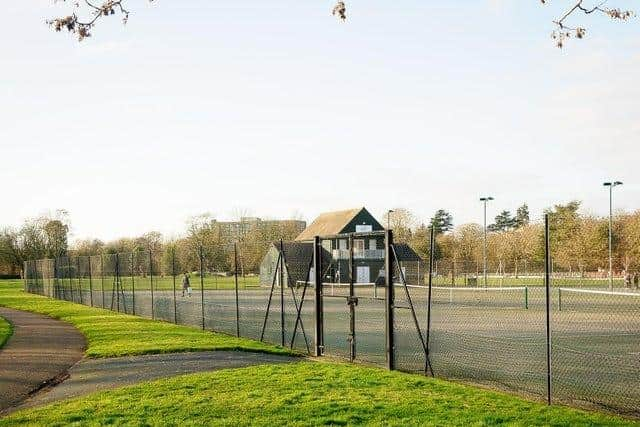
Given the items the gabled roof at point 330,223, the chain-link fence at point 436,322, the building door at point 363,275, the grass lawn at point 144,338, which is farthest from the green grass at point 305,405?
the gabled roof at point 330,223

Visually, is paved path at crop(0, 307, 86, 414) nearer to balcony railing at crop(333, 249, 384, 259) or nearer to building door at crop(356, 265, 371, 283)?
building door at crop(356, 265, 371, 283)

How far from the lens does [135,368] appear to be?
11859 mm

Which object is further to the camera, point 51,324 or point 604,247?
point 604,247

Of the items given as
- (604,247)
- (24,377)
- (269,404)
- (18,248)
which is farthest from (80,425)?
(18,248)

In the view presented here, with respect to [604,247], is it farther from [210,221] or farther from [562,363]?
[210,221]

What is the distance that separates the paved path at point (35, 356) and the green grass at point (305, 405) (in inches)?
64.3

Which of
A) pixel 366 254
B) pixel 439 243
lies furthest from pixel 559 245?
pixel 366 254

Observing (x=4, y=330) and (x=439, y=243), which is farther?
(x=439, y=243)

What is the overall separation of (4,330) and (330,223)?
49.9m

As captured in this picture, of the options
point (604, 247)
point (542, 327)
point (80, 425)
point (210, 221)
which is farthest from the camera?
point (210, 221)

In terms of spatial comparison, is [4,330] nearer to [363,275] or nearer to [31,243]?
[363,275]

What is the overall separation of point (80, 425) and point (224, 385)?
266 centimetres

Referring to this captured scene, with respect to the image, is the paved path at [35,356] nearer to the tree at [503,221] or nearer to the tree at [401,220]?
the tree at [401,220]

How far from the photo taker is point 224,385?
9.91m
